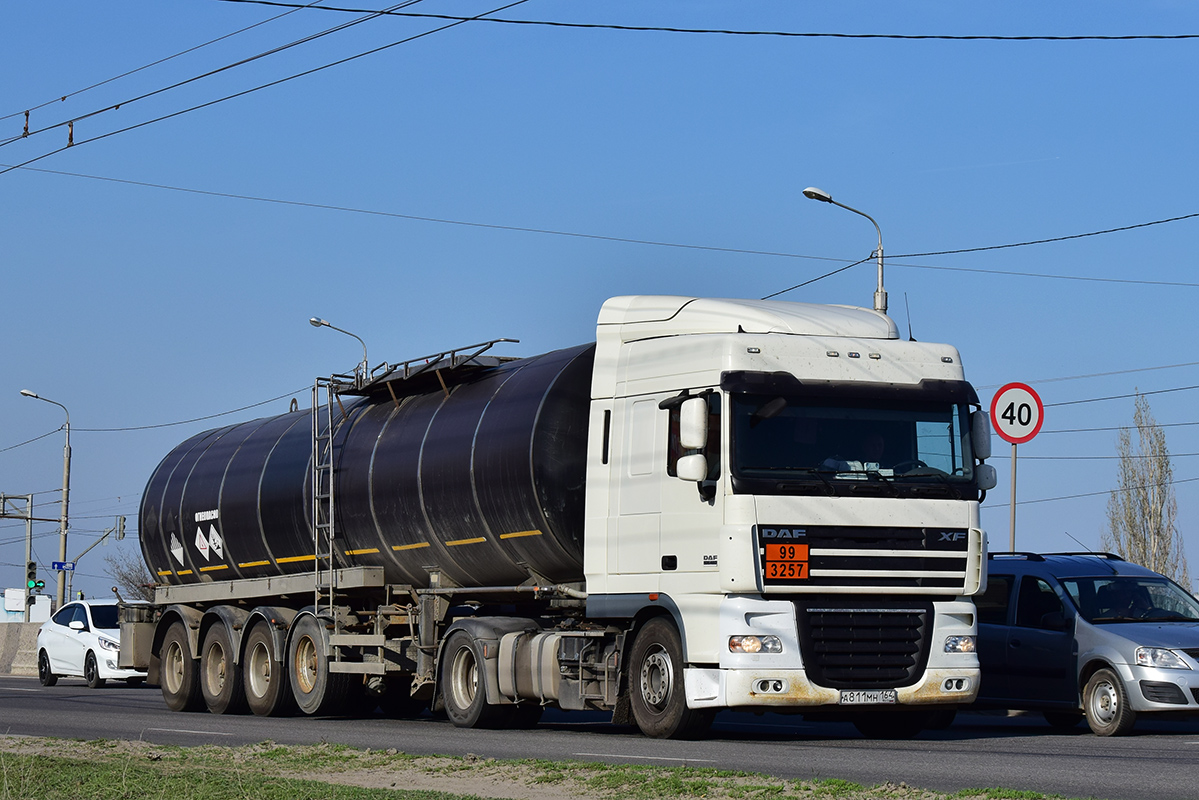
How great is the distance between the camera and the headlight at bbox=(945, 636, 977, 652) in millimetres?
14359

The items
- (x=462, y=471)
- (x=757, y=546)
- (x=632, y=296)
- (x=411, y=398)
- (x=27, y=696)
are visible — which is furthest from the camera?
(x=27, y=696)

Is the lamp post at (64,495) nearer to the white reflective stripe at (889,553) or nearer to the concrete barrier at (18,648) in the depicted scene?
the concrete barrier at (18,648)

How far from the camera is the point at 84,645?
3122 cm

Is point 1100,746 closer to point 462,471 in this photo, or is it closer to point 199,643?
point 462,471

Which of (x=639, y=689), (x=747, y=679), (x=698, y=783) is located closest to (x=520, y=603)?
(x=639, y=689)

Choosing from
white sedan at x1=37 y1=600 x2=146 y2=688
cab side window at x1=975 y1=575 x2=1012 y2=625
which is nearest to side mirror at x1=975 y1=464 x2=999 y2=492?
cab side window at x1=975 y1=575 x2=1012 y2=625

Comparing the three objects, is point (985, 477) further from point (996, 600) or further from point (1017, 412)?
point (1017, 412)

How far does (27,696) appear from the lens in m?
25.9

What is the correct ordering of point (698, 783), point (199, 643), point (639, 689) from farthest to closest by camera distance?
1. point (199, 643)
2. point (639, 689)
3. point (698, 783)

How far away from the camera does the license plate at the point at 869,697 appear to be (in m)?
13.9

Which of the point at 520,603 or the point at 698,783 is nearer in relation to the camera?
the point at 698,783

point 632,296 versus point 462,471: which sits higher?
point 632,296

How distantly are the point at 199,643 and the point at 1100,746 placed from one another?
13.2 meters

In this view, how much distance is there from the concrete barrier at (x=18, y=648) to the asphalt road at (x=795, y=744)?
861 inches
